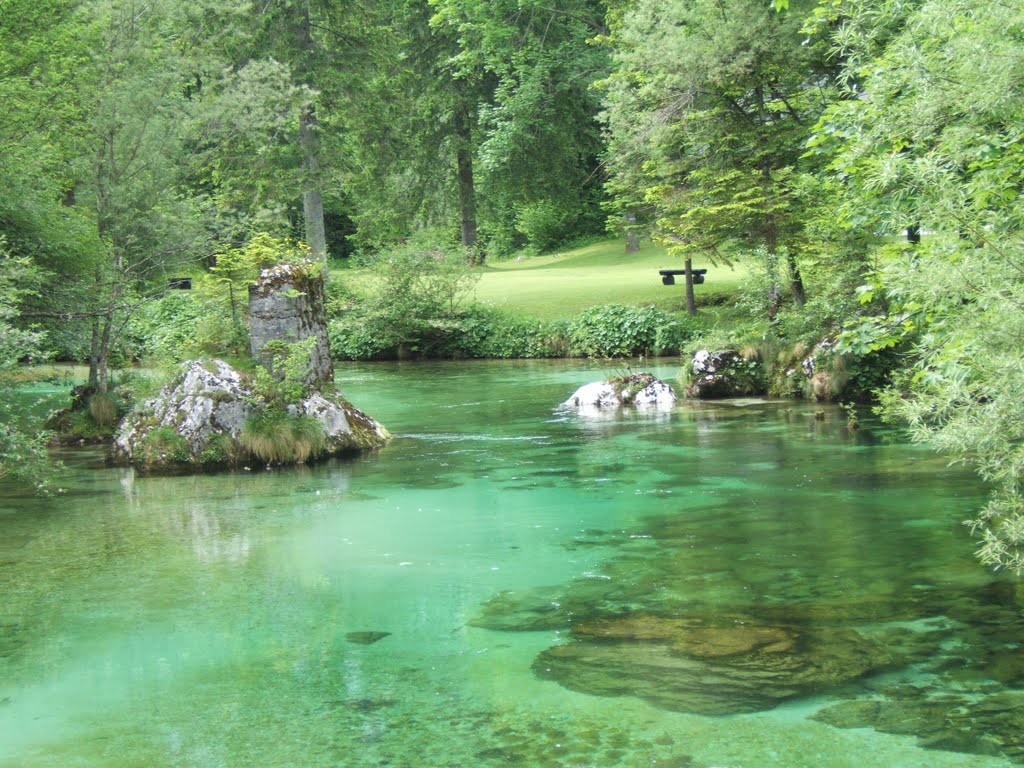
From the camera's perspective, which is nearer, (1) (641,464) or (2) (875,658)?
(2) (875,658)

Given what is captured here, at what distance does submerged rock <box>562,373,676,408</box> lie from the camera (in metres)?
20.0

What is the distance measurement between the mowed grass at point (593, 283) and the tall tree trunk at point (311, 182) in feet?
17.9

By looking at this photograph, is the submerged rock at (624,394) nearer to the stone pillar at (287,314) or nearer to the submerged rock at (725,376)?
the submerged rock at (725,376)

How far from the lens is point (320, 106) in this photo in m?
35.5

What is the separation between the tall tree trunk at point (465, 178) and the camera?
41844mm

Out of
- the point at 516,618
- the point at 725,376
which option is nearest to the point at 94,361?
the point at 725,376

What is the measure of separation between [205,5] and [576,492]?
877 inches

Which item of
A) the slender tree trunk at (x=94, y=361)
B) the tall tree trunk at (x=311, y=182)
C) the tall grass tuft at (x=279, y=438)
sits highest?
the tall tree trunk at (x=311, y=182)

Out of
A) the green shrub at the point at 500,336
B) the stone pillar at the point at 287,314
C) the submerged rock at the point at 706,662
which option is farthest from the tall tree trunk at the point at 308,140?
the submerged rock at the point at 706,662

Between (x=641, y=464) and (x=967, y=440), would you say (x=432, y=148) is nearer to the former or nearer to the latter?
(x=641, y=464)

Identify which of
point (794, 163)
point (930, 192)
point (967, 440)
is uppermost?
point (794, 163)

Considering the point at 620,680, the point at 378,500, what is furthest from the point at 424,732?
the point at 378,500

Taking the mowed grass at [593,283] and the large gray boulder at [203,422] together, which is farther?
the mowed grass at [593,283]

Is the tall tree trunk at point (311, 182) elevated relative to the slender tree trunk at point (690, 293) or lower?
elevated
